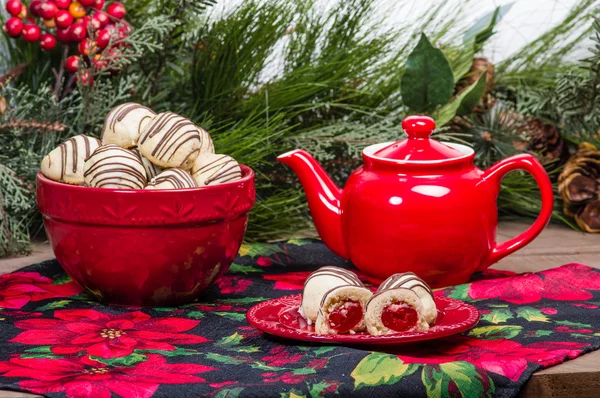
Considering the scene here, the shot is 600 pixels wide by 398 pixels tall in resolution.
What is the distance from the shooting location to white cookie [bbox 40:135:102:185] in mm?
775

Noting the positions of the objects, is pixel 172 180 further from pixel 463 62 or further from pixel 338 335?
pixel 463 62

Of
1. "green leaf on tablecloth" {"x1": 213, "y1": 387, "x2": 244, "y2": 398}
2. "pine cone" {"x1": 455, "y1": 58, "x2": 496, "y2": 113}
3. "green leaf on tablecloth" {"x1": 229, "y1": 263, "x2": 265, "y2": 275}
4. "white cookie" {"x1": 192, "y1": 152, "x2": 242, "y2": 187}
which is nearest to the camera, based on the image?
"green leaf on tablecloth" {"x1": 213, "y1": 387, "x2": 244, "y2": 398}

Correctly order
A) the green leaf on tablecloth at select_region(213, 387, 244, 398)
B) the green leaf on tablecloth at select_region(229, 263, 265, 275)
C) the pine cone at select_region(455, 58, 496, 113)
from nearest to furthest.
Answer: the green leaf on tablecloth at select_region(213, 387, 244, 398) < the green leaf on tablecloth at select_region(229, 263, 265, 275) < the pine cone at select_region(455, 58, 496, 113)

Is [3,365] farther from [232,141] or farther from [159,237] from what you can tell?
[232,141]

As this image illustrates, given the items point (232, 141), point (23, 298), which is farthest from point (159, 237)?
point (232, 141)

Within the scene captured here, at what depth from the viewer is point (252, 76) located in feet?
3.59

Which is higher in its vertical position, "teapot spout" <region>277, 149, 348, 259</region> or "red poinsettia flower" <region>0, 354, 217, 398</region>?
"teapot spout" <region>277, 149, 348, 259</region>

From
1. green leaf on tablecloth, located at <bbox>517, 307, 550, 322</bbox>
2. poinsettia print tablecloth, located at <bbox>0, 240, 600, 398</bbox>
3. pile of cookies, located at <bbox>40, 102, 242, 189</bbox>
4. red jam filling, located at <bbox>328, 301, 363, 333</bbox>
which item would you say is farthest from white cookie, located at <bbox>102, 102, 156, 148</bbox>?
green leaf on tablecloth, located at <bbox>517, 307, 550, 322</bbox>

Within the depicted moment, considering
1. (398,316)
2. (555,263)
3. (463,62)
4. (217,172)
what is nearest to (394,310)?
(398,316)

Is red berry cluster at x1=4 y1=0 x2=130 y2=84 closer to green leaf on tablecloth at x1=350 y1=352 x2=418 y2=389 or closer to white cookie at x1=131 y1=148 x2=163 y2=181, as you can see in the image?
white cookie at x1=131 y1=148 x2=163 y2=181

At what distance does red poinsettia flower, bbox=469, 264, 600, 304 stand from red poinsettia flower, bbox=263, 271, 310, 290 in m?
0.16

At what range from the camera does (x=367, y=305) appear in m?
0.66

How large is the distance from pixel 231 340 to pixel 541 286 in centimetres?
30

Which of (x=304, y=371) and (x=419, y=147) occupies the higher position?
(x=419, y=147)
